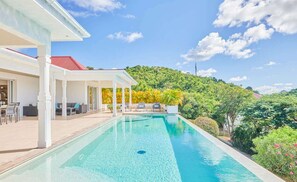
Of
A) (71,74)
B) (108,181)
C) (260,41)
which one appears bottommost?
(108,181)

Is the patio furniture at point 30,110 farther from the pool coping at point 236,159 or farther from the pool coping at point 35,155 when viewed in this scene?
the pool coping at point 236,159

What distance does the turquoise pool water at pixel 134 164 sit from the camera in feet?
16.3

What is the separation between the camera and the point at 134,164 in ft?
19.6

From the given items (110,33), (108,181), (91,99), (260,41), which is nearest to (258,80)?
(260,41)

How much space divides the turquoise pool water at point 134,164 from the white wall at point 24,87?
Answer: 28.9ft

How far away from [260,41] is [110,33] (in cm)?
2075

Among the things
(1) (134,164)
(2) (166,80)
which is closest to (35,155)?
(1) (134,164)

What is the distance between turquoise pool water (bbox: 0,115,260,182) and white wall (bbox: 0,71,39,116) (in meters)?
8.81

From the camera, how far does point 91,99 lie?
25.2 meters

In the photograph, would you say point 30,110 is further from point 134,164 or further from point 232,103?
point 232,103

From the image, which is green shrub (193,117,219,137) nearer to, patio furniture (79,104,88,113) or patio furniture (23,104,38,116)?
patio furniture (79,104,88,113)

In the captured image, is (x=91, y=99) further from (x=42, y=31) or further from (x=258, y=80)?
(x=258, y=80)

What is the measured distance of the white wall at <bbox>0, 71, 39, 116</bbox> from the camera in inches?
577

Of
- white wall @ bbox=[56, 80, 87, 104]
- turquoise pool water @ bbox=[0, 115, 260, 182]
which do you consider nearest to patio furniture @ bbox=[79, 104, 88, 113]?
white wall @ bbox=[56, 80, 87, 104]
